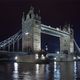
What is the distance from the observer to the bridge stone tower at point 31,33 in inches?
2430

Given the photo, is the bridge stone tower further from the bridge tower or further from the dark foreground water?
the dark foreground water

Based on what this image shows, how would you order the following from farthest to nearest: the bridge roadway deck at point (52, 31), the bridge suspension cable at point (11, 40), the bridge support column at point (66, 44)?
the bridge support column at point (66, 44) < the bridge roadway deck at point (52, 31) < the bridge suspension cable at point (11, 40)

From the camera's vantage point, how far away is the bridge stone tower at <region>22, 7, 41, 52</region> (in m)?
61.7

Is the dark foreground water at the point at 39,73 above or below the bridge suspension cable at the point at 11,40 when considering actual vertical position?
below

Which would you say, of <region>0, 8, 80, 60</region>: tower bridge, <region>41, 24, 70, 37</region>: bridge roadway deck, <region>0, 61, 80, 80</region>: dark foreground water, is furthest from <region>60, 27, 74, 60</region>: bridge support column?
<region>0, 61, 80, 80</region>: dark foreground water

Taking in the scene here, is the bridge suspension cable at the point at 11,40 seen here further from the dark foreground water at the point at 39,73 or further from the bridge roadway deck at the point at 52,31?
the dark foreground water at the point at 39,73

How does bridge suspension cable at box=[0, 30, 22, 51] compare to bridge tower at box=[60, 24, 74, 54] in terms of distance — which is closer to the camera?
bridge suspension cable at box=[0, 30, 22, 51]

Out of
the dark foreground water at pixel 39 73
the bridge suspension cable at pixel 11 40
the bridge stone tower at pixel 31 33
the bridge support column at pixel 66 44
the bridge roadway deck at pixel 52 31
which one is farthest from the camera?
the bridge support column at pixel 66 44

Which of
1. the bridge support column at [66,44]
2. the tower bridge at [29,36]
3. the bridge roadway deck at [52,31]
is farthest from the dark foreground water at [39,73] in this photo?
the bridge support column at [66,44]

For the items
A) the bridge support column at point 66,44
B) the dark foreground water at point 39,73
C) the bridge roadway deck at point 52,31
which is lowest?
the dark foreground water at point 39,73

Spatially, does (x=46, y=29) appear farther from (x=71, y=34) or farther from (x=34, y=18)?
(x=71, y=34)

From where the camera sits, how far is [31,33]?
2474 inches

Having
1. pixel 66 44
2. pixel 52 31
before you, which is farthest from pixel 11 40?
pixel 66 44

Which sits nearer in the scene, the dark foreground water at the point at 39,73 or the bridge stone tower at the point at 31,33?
the dark foreground water at the point at 39,73
